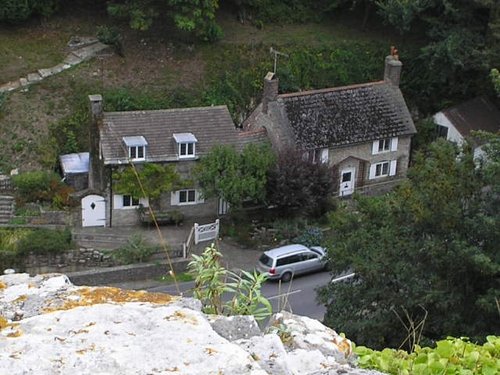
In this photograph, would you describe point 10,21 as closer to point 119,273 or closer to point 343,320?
point 119,273

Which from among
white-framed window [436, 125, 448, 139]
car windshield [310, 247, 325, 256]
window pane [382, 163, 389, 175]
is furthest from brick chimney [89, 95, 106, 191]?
white-framed window [436, 125, 448, 139]

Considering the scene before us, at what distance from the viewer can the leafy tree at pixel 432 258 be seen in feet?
60.5

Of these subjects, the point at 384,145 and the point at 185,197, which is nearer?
the point at 185,197

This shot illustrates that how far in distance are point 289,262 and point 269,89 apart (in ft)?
30.4

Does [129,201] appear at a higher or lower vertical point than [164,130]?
lower

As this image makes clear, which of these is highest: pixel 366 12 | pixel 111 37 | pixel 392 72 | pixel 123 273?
pixel 366 12

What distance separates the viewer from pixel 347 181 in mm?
38250

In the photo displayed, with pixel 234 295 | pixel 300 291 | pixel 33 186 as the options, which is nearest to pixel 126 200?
pixel 33 186

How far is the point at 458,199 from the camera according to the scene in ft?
64.7

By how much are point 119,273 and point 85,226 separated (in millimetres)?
3891

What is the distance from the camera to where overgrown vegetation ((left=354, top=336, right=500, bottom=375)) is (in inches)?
221

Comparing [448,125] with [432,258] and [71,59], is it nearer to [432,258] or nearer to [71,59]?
[71,59]

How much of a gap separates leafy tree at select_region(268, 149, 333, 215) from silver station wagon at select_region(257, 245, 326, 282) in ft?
8.69

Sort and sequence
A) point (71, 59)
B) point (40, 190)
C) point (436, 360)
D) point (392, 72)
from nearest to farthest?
point (436, 360)
point (40, 190)
point (392, 72)
point (71, 59)
